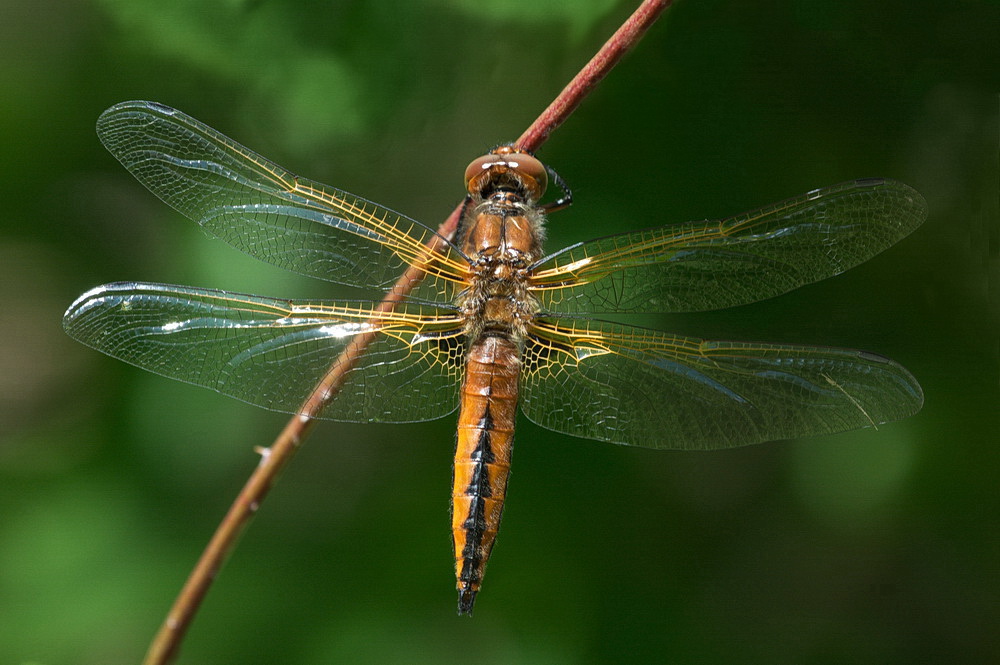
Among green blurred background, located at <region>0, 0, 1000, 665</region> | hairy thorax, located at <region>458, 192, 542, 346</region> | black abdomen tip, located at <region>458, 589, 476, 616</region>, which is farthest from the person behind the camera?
green blurred background, located at <region>0, 0, 1000, 665</region>

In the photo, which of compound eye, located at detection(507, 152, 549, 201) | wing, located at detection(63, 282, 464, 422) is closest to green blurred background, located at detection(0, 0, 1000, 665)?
compound eye, located at detection(507, 152, 549, 201)

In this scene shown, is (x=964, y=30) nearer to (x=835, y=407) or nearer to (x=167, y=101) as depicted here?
(x=835, y=407)

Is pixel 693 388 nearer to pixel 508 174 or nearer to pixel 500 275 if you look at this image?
pixel 500 275

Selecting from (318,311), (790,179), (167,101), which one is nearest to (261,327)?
(318,311)

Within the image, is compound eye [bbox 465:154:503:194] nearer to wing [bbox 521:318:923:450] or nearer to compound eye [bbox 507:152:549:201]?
compound eye [bbox 507:152:549:201]

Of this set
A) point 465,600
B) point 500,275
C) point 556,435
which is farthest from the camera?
point 556,435

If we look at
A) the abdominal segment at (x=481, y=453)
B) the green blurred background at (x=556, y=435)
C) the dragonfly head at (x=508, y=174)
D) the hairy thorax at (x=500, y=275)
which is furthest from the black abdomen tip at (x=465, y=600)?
the dragonfly head at (x=508, y=174)

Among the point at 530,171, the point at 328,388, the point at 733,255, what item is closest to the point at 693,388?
the point at 733,255
